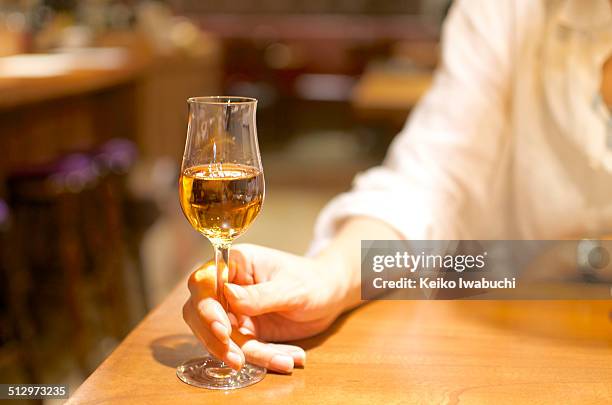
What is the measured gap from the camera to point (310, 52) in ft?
27.0

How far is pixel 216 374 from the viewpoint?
0.76 metres

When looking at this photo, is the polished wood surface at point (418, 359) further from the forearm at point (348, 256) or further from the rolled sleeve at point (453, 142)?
the rolled sleeve at point (453, 142)

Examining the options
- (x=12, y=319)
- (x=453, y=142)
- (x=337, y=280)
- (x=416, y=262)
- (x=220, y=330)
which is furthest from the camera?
(x=12, y=319)

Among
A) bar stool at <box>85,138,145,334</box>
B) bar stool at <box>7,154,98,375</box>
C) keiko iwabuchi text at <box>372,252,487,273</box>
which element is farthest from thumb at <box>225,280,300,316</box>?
bar stool at <box>85,138,145,334</box>

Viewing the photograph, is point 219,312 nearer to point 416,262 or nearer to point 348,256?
point 348,256

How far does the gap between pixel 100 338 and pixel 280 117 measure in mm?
5494

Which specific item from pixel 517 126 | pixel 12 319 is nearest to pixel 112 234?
pixel 12 319

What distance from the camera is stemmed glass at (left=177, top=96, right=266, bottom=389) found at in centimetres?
77

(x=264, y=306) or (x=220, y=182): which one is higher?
(x=220, y=182)

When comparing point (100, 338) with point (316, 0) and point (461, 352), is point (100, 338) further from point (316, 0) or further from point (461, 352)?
point (316, 0)

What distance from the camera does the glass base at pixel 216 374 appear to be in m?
0.74

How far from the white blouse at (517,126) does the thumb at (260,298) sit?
13.0 inches

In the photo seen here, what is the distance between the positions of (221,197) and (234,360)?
0.16 meters

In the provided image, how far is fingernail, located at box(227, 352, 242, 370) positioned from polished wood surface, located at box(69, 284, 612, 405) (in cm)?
3
